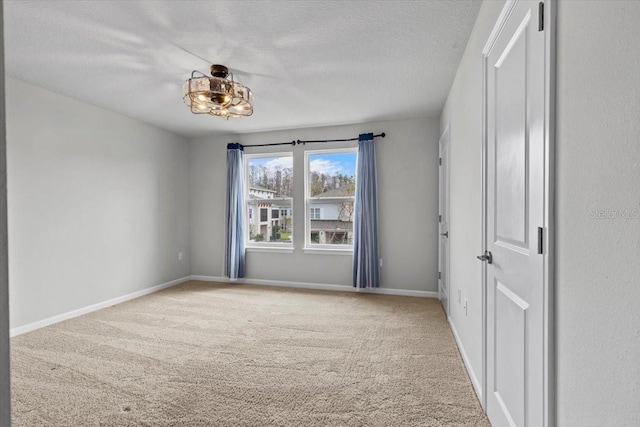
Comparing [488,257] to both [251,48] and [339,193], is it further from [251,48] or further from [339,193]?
[339,193]

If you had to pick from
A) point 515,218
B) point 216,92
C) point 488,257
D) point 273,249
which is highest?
point 216,92

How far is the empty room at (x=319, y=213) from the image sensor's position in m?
0.91

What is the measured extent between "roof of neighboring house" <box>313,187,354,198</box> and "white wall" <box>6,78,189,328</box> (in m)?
2.36

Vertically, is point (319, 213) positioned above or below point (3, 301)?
above

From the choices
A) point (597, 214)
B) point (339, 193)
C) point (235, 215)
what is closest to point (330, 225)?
point (339, 193)

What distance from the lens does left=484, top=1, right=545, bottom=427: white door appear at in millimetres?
1156

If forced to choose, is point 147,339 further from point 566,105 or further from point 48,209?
point 566,105

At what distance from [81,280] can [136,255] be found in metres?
0.75

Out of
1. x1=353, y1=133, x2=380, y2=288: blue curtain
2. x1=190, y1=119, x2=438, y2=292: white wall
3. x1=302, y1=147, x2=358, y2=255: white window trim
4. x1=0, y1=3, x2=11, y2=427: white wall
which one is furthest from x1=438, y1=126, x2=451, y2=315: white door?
x1=0, y1=3, x2=11, y2=427: white wall

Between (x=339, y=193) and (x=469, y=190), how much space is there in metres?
2.55

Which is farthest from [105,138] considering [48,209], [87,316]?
[87,316]

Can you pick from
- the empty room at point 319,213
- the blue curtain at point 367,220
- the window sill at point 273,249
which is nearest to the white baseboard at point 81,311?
the empty room at point 319,213

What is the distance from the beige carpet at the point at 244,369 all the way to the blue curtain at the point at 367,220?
0.67 metres

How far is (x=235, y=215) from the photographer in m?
4.85
